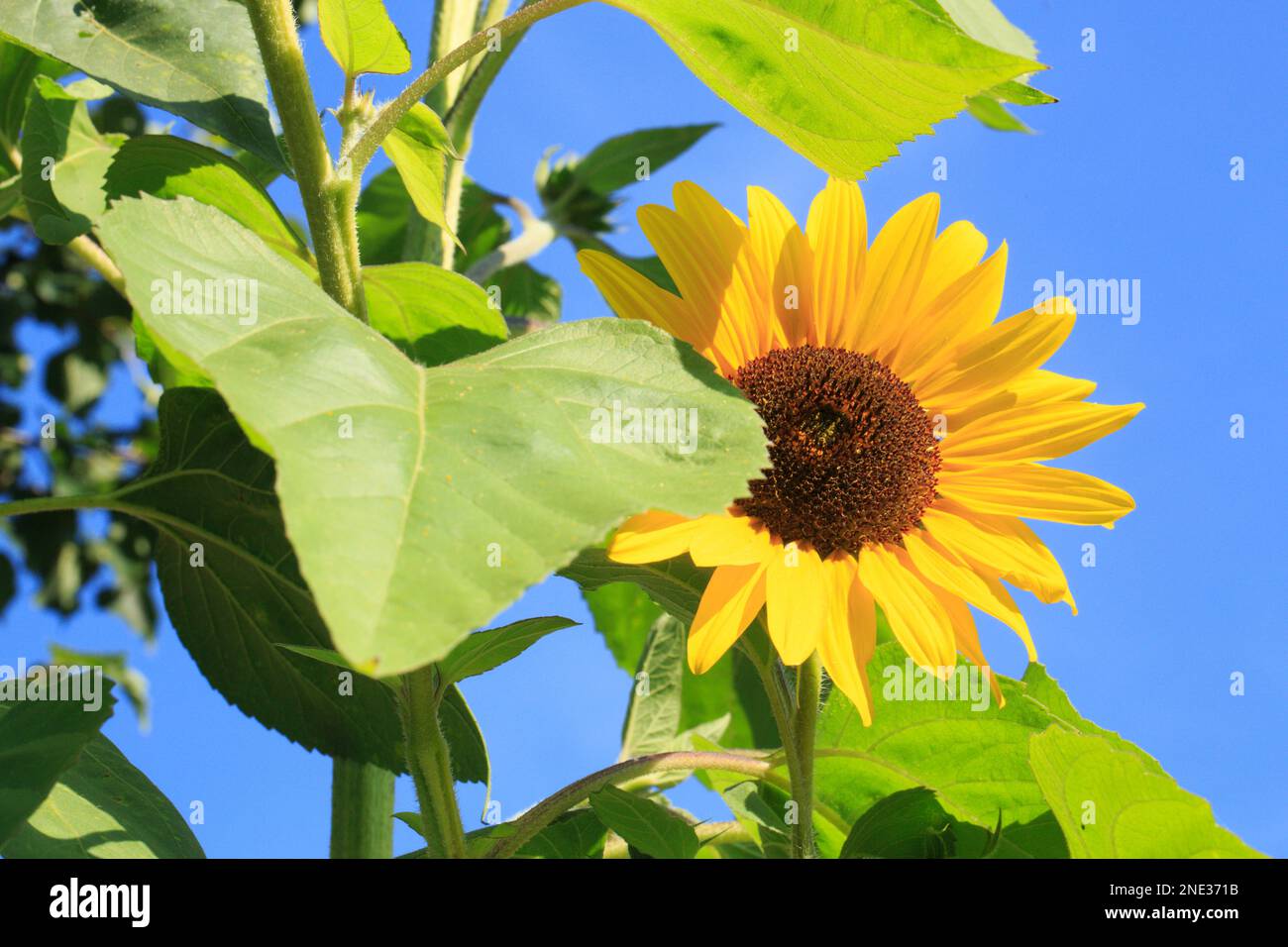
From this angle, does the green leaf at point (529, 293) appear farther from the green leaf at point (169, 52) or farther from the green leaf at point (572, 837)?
the green leaf at point (572, 837)

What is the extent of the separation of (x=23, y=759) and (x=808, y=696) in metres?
0.47

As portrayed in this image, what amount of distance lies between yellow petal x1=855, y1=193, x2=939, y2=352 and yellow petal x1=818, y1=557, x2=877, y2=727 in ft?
0.65

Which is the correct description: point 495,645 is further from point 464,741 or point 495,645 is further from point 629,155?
point 629,155

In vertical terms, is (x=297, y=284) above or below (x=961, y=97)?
below

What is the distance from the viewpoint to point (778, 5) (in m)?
0.72

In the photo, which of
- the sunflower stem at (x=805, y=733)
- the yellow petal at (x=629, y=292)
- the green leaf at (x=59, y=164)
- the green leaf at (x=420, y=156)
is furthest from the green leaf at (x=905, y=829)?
the green leaf at (x=59, y=164)

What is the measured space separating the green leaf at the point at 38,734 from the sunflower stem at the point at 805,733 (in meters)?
0.43

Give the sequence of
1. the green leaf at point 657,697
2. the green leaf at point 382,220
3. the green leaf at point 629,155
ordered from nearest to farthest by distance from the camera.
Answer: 1. the green leaf at point 657,697
2. the green leaf at point 629,155
3. the green leaf at point 382,220

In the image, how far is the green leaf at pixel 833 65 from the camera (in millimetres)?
682

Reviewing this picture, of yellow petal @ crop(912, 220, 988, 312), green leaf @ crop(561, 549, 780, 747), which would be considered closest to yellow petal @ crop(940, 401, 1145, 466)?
yellow petal @ crop(912, 220, 988, 312)

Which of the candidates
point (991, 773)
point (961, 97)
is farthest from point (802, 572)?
point (961, 97)

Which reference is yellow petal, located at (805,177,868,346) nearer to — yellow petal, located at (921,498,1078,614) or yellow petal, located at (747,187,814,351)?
yellow petal, located at (747,187,814,351)

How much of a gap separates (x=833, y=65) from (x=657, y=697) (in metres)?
0.66
